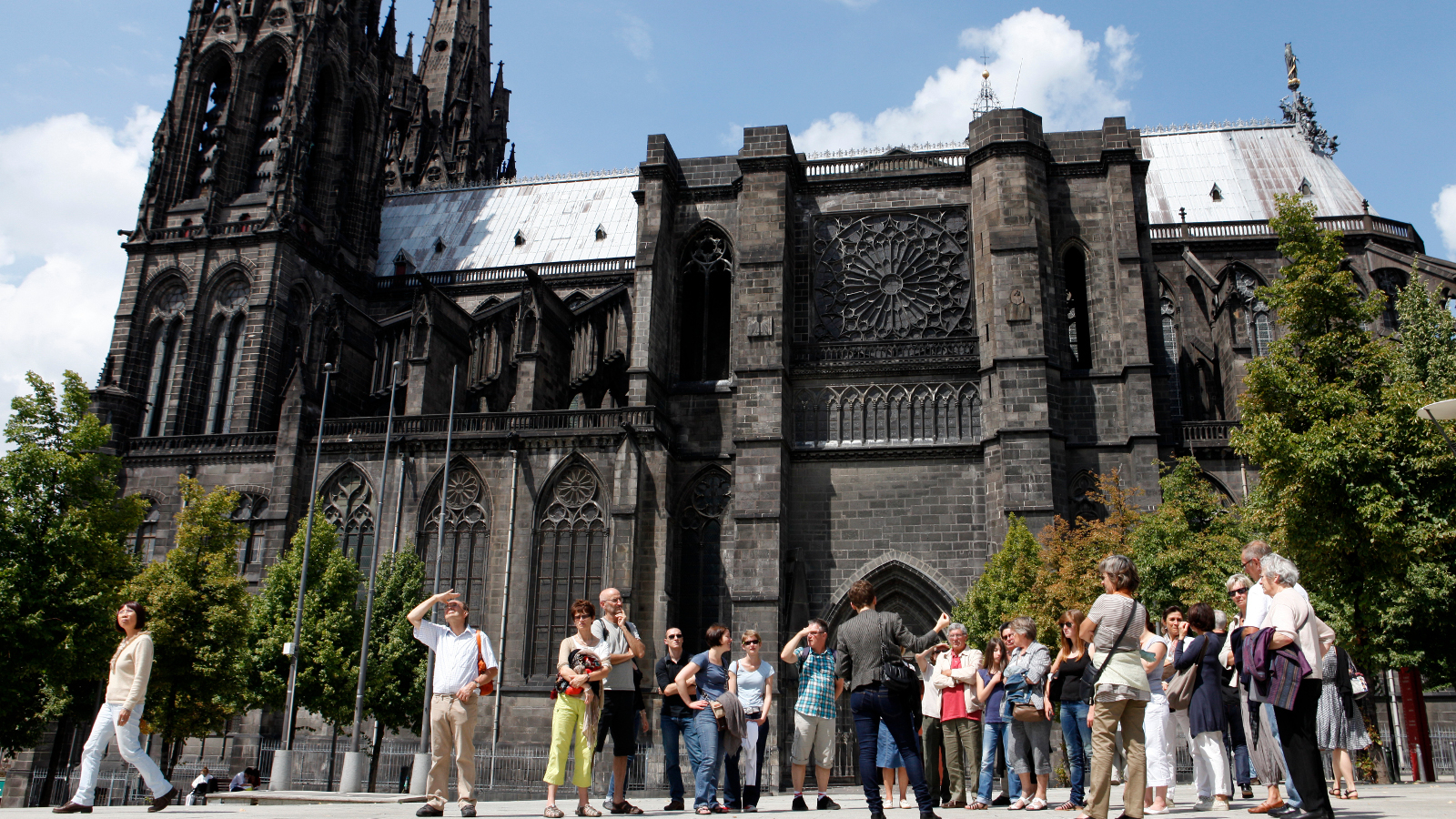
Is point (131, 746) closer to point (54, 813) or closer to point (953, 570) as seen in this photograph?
point (54, 813)

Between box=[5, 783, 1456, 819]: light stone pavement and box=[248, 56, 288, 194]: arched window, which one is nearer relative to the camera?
box=[5, 783, 1456, 819]: light stone pavement

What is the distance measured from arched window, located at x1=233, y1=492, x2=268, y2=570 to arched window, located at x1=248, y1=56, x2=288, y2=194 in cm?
1160

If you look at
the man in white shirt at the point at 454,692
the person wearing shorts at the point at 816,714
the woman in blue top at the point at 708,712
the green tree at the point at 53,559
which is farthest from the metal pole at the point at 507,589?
the man in white shirt at the point at 454,692

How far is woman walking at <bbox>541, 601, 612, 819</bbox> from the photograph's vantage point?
898 cm

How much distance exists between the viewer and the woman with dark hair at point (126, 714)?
355 inches

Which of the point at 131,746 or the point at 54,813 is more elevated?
the point at 131,746

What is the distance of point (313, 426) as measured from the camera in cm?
3153

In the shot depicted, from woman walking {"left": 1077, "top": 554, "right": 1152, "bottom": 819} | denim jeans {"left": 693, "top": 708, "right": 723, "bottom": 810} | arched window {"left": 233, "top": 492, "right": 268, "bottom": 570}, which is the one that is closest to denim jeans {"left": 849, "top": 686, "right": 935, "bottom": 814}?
woman walking {"left": 1077, "top": 554, "right": 1152, "bottom": 819}

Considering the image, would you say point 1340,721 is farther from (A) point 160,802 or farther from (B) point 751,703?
(A) point 160,802

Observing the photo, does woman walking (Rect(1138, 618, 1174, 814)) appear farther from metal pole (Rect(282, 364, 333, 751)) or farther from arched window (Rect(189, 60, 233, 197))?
arched window (Rect(189, 60, 233, 197))

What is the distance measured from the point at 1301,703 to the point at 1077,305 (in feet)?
78.1

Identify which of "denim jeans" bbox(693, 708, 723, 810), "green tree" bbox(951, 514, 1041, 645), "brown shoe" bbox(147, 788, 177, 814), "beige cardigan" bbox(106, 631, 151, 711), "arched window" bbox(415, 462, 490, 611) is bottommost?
"brown shoe" bbox(147, 788, 177, 814)

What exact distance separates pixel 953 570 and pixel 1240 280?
612 inches

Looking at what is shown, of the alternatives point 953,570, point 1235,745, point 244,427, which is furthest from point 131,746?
point 244,427
